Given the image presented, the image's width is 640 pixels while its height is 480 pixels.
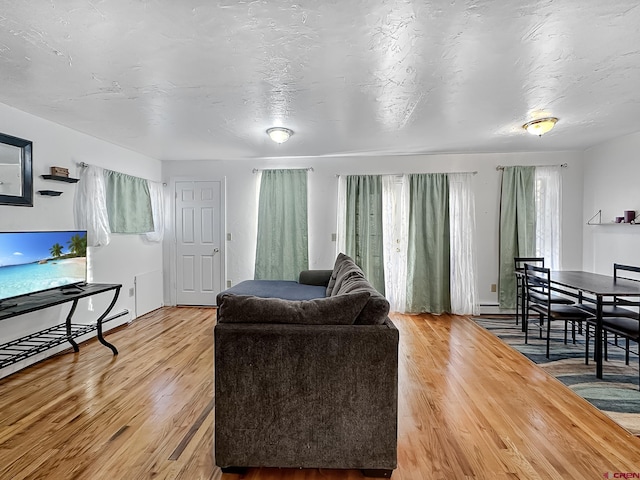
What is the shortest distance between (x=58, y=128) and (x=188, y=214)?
6.84 ft

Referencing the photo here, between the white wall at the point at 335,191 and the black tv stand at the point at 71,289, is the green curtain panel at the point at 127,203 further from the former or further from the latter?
the black tv stand at the point at 71,289

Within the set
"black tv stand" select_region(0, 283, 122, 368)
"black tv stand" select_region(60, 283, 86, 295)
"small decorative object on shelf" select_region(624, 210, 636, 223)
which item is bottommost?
"black tv stand" select_region(0, 283, 122, 368)

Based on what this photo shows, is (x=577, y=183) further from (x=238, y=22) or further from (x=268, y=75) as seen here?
(x=238, y=22)

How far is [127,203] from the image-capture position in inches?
170

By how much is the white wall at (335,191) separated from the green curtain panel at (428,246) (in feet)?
1.03

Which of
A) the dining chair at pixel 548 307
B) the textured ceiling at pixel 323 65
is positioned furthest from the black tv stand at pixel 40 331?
the dining chair at pixel 548 307

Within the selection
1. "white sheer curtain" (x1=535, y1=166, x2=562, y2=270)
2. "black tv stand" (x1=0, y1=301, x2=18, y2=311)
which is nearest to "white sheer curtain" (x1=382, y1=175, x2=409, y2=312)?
"white sheer curtain" (x1=535, y1=166, x2=562, y2=270)

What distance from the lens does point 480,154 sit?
4750mm

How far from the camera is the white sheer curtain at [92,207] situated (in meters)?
3.60

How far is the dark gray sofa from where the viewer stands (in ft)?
5.27

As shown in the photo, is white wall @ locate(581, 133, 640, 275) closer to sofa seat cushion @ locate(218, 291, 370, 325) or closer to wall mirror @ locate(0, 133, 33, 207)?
sofa seat cushion @ locate(218, 291, 370, 325)

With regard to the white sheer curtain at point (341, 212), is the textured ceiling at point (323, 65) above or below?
above

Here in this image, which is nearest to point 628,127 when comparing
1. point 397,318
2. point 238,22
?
point 397,318

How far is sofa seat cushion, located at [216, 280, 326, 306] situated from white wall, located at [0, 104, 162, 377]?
5.08ft
